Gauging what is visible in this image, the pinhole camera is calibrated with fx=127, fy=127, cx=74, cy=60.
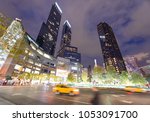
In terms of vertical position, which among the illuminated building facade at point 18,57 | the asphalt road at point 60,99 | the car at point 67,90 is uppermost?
the illuminated building facade at point 18,57

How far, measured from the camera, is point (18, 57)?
21141 millimetres

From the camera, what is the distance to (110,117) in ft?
19.6

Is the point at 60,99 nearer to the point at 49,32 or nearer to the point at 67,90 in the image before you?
the point at 67,90

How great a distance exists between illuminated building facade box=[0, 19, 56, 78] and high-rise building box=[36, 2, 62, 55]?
65707 mm

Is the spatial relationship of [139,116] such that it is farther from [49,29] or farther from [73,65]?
[49,29]

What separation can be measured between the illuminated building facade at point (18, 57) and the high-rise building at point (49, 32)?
6571 cm

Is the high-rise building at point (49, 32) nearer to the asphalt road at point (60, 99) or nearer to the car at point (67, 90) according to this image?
the car at point (67, 90)

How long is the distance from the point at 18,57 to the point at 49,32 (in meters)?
158

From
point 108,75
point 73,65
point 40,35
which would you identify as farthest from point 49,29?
point 108,75

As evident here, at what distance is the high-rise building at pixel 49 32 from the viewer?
16076cm

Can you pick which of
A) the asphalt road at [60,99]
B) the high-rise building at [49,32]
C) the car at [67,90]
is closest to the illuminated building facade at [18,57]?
the asphalt road at [60,99]

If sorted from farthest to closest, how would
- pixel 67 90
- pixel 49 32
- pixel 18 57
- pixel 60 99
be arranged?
pixel 49 32 → pixel 18 57 → pixel 67 90 → pixel 60 99

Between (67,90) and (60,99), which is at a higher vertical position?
(67,90)

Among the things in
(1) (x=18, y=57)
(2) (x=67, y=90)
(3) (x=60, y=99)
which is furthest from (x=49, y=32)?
(3) (x=60, y=99)
